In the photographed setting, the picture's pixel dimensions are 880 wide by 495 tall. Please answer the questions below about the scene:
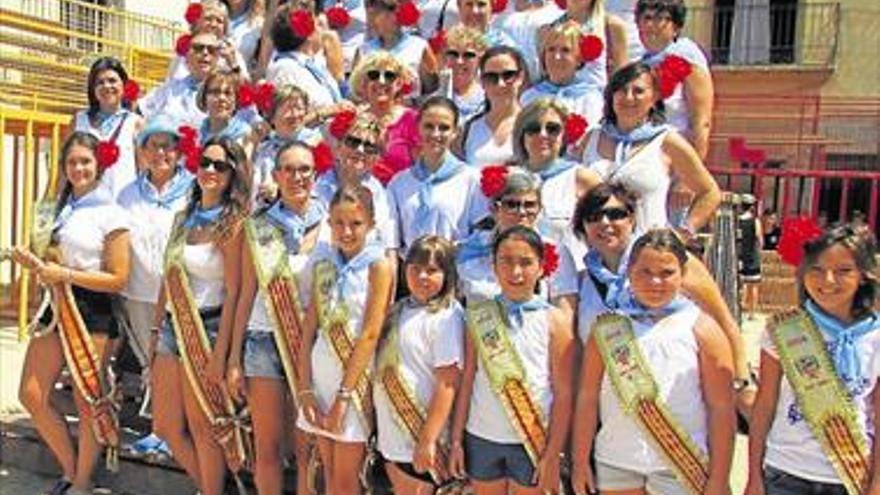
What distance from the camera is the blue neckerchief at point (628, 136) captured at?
13.2ft

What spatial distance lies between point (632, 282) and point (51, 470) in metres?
3.46

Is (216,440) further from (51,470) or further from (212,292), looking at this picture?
(51,470)

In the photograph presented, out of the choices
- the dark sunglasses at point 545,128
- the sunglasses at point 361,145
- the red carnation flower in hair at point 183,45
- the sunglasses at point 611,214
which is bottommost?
the sunglasses at point 611,214

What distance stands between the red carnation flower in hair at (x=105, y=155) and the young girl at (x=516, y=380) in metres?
2.10

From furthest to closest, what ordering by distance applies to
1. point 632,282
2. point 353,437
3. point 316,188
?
point 316,188 < point 353,437 < point 632,282

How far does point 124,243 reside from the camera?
489 centimetres

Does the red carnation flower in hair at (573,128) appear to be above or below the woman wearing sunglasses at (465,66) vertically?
below

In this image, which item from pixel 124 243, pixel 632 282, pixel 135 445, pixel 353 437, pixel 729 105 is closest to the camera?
pixel 632 282

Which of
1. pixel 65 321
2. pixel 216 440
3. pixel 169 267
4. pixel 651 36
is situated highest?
pixel 651 36

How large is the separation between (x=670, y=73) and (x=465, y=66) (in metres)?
1.16

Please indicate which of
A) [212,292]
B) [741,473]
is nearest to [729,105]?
[741,473]

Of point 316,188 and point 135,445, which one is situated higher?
point 316,188

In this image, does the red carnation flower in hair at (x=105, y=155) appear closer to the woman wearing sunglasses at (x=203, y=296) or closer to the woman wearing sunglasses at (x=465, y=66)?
the woman wearing sunglasses at (x=203, y=296)

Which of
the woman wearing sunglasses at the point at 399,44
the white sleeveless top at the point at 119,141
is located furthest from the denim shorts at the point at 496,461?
the woman wearing sunglasses at the point at 399,44
